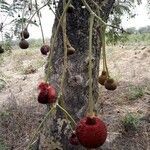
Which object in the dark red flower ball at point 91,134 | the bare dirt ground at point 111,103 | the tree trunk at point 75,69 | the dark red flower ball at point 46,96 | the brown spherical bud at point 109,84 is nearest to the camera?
the dark red flower ball at point 91,134

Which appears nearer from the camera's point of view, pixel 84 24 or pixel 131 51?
pixel 84 24

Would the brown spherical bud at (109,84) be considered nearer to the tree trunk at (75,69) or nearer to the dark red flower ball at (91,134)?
the dark red flower ball at (91,134)

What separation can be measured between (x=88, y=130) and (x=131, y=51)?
12340mm

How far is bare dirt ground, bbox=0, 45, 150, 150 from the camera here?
7.07m

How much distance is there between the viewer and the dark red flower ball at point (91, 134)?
2.75ft

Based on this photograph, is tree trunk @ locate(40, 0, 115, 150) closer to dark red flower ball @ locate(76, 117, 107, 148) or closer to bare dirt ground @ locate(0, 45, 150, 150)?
bare dirt ground @ locate(0, 45, 150, 150)

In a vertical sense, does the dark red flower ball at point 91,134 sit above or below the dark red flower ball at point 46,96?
above

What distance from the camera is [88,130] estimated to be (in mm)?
845

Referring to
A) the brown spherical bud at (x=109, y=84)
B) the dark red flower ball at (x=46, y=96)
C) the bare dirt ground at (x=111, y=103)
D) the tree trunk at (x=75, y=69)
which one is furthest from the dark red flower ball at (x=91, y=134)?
the bare dirt ground at (x=111, y=103)

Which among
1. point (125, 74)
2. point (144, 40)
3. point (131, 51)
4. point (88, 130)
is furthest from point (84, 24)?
point (144, 40)

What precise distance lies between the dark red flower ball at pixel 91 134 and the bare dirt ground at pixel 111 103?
15.2ft

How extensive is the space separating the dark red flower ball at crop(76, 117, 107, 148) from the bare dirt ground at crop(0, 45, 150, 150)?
4636mm

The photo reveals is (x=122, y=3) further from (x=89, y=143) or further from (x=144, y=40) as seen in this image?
(x=89, y=143)

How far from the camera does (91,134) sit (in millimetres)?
836
